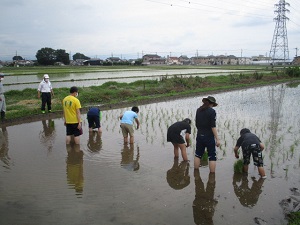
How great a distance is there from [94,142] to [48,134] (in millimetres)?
1761

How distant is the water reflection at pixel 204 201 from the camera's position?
12.1 ft

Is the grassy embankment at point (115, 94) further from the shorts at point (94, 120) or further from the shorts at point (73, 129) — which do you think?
the shorts at point (73, 129)

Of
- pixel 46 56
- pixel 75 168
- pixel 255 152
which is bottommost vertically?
pixel 75 168

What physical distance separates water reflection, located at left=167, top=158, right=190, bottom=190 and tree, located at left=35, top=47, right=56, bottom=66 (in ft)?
183

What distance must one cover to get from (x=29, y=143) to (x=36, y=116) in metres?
3.24

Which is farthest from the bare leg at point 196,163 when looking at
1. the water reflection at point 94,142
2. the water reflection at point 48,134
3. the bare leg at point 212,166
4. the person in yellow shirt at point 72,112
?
the water reflection at point 48,134

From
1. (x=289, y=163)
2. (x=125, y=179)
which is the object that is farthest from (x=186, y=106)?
(x=125, y=179)

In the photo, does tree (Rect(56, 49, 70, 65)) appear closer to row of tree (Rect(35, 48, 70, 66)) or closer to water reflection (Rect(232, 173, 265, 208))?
row of tree (Rect(35, 48, 70, 66))

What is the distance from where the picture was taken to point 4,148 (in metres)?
6.61

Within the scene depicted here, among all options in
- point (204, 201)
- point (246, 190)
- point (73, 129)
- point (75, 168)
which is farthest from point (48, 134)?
point (246, 190)

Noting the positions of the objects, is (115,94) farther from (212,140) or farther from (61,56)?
(61,56)

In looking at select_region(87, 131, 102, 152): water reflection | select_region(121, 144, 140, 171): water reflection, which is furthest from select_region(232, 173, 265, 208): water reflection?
select_region(87, 131, 102, 152): water reflection

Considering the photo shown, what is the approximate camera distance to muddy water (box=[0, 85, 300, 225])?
12.2 ft

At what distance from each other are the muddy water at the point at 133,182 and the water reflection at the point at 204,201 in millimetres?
13
